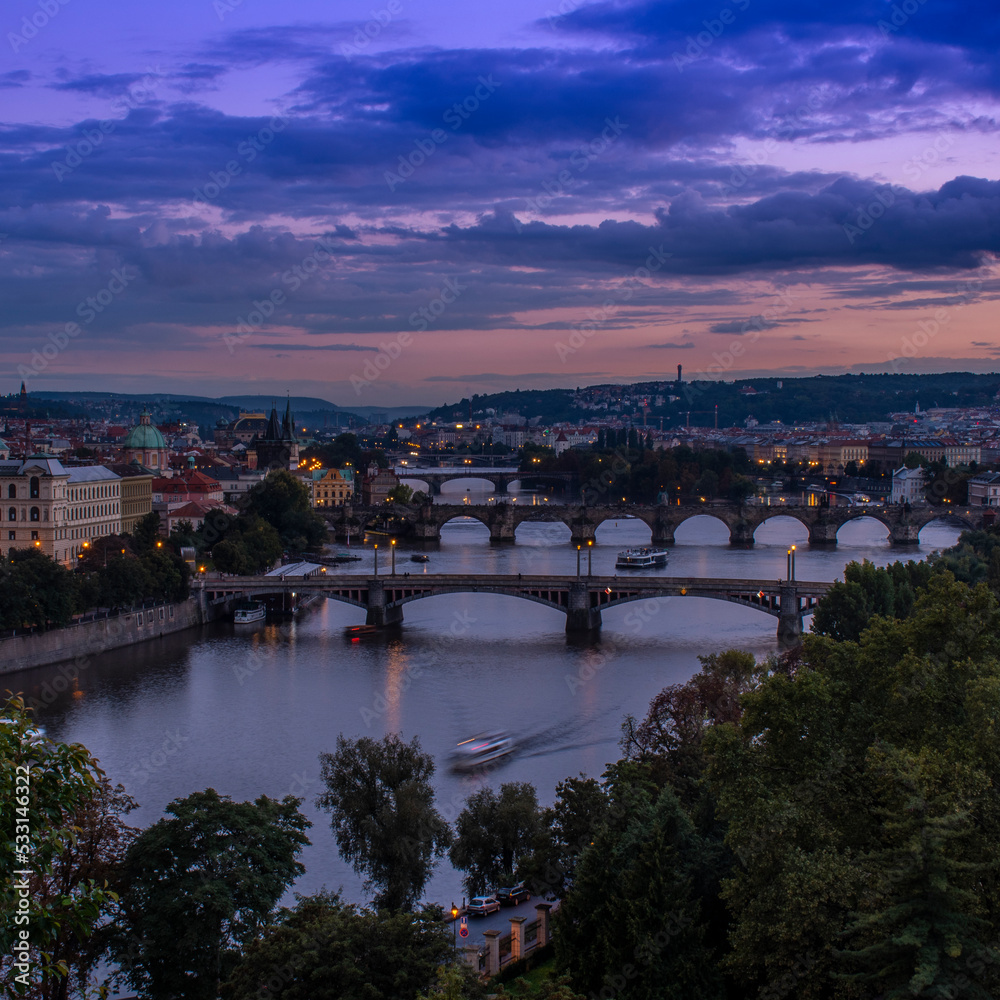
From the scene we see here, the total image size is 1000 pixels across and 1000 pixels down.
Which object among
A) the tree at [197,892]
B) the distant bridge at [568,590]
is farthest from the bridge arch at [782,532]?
the tree at [197,892]

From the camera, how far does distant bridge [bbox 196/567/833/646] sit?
23438 mm

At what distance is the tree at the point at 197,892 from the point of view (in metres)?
8.20

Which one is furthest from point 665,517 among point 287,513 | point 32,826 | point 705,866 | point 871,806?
point 32,826

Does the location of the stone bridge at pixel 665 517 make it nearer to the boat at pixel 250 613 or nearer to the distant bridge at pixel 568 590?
the distant bridge at pixel 568 590

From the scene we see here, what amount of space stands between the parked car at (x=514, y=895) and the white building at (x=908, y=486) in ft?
173

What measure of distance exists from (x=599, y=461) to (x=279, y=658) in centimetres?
4390

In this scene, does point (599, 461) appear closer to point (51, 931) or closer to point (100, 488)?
point (100, 488)

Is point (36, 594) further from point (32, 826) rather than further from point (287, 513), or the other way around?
point (287, 513)

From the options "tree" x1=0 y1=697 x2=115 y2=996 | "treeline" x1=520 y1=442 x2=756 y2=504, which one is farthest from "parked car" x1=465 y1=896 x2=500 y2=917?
"treeline" x1=520 y1=442 x2=756 y2=504

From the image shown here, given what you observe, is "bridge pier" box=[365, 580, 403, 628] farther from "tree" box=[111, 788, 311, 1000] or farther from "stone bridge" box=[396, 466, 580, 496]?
"stone bridge" box=[396, 466, 580, 496]

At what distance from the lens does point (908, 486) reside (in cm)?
6047

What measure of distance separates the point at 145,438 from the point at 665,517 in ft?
61.4

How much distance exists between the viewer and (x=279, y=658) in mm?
21312

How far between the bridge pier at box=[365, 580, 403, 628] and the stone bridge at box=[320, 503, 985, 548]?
1787cm
